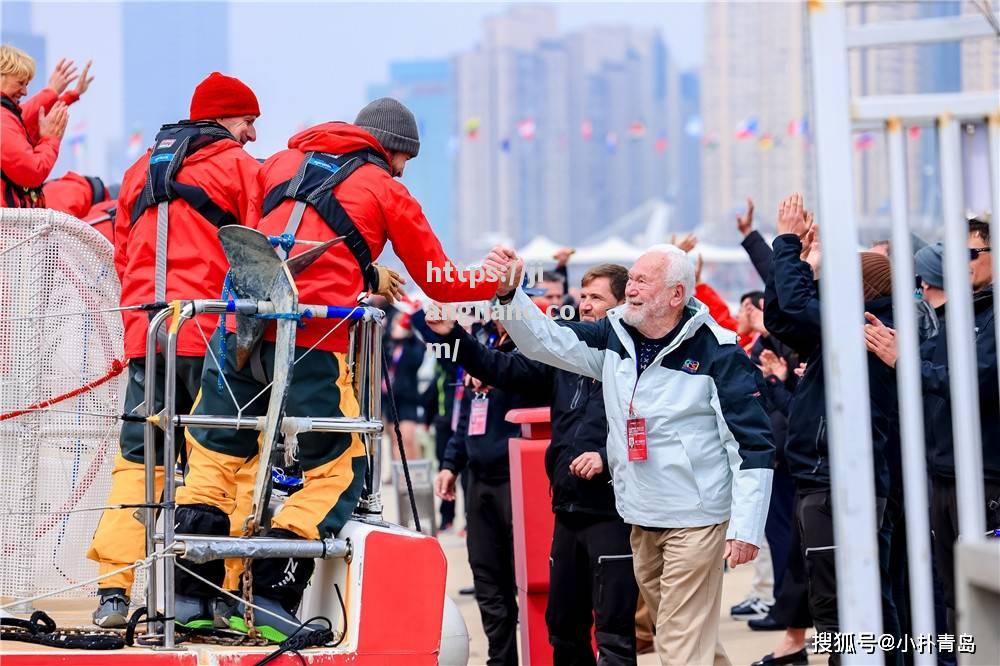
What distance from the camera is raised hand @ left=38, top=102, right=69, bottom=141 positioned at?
270 inches

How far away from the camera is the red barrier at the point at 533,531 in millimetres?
6820

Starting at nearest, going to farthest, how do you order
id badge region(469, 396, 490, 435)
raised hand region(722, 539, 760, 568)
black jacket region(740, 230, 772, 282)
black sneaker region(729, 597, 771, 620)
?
1. raised hand region(722, 539, 760, 568)
2. black jacket region(740, 230, 772, 282)
3. id badge region(469, 396, 490, 435)
4. black sneaker region(729, 597, 771, 620)

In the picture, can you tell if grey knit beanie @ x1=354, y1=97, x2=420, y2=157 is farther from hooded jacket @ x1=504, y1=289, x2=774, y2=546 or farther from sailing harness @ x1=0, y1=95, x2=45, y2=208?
sailing harness @ x1=0, y1=95, x2=45, y2=208

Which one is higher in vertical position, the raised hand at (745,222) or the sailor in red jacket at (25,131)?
the sailor in red jacket at (25,131)

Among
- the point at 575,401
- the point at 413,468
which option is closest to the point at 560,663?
the point at 575,401

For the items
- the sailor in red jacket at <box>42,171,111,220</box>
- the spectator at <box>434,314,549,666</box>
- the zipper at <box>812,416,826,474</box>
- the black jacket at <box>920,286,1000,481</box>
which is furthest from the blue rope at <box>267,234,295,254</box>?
the sailor in red jacket at <box>42,171,111,220</box>

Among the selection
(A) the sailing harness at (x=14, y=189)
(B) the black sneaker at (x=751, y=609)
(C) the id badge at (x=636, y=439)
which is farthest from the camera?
(B) the black sneaker at (x=751, y=609)

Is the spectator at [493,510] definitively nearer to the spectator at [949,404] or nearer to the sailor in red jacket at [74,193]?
the spectator at [949,404]

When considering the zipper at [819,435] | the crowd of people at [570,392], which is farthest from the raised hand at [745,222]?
the zipper at [819,435]

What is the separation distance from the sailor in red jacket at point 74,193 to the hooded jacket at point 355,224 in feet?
12.2

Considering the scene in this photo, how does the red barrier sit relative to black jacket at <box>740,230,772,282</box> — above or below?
below

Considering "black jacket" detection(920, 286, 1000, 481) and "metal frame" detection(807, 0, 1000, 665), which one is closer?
"metal frame" detection(807, 0, 1000, 665)

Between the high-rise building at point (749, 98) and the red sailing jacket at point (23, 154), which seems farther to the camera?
the high-rise building at point (749, 98)

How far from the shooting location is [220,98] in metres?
5.84
